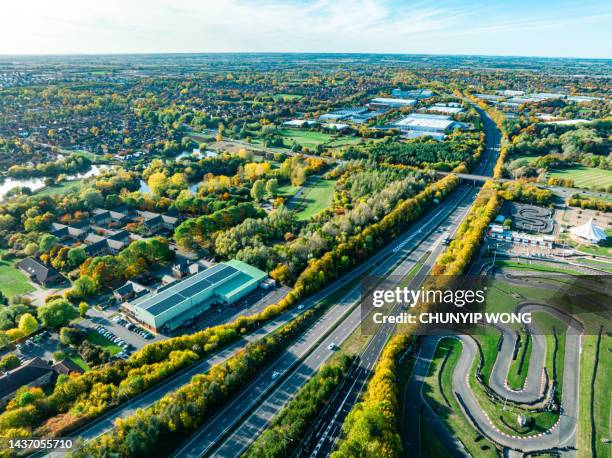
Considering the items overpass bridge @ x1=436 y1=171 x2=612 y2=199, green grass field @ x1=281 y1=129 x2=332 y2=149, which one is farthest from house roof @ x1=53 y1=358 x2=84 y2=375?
green grass field @ x1=281 y1=129 x2=332 y2=149

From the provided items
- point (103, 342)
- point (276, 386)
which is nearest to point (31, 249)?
point (103, 342)

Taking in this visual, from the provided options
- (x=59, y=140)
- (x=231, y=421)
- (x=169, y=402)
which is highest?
(x=59, y=140)

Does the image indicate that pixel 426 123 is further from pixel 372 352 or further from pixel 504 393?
pixel 504 393

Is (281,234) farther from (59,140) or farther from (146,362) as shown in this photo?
(59,140)

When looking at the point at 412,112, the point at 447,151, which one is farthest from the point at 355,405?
the point at 412,112

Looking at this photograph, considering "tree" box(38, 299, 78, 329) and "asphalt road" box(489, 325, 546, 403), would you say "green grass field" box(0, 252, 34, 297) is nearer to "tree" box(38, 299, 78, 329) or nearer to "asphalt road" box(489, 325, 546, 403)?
"tree" box(38, 299, 78, 329)
